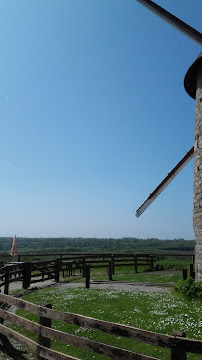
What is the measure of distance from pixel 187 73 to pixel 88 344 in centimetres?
1425

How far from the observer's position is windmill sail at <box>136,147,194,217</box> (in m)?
17.1

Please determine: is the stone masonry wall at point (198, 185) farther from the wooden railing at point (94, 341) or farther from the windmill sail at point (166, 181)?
the wooden railing at point (94, 341)

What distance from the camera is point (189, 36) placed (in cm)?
1591

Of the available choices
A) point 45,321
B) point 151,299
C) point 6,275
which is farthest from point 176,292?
point 45,321

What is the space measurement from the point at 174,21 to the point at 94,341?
17.1 metres

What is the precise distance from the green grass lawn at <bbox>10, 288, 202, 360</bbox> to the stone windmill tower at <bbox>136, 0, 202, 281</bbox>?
2926mm

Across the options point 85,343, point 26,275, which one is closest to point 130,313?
point 85,343

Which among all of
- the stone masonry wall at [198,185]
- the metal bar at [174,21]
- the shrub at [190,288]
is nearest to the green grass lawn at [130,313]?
the shrub at [190,288]

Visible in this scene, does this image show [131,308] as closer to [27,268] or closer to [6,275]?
[6,275]

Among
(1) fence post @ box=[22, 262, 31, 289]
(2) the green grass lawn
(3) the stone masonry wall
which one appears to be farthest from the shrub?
(1) fence post @ box=[22, 262, 31, 289]

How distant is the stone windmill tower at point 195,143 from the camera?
520 inches

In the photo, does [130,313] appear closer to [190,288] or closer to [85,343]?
[190,288]

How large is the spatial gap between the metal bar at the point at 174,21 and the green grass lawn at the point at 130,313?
513 inches

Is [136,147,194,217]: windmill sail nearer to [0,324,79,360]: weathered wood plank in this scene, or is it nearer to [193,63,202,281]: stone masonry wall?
[193,63,202,281]: stone masonry wall
